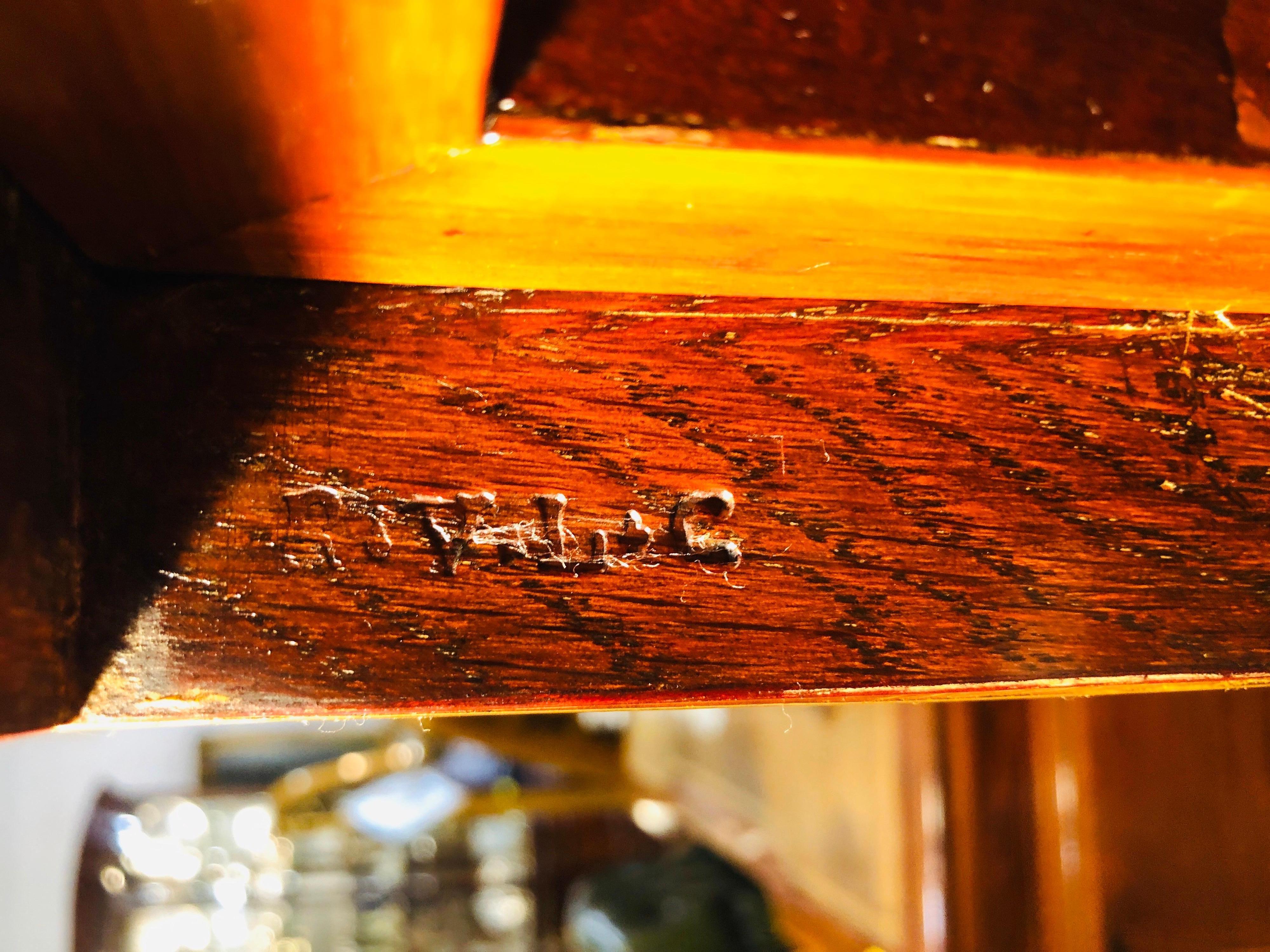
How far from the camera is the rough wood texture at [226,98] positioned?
0.69 feet

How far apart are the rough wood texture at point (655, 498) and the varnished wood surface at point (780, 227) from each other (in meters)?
0.02

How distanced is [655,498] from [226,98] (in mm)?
196

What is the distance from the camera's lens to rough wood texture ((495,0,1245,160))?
218 mm

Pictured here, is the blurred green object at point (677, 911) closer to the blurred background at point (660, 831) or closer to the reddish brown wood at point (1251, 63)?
the blurred background at point (660, 831)

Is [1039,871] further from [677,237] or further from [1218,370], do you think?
[677,237]

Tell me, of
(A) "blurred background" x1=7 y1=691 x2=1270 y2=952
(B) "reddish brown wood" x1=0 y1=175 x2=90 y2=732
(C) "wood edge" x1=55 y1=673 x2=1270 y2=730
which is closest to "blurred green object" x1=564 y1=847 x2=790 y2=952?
(A) "blurred background" x1=7 y1=691 x2=1270 y2=952

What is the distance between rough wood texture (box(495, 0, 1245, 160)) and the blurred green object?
1.45 metres

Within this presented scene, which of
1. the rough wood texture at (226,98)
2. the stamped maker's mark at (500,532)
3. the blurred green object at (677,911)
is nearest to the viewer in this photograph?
the rough wood texture at (226,98)

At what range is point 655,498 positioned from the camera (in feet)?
1.09

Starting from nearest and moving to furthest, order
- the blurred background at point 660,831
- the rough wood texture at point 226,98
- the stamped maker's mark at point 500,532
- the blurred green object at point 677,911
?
the rough wood texture at point 226,98 → the stamped maker's mark at point 500,532 → the blurred background at point 660,831 → the blurred green object at point 677,911

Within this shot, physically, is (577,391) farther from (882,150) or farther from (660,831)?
(660,831)

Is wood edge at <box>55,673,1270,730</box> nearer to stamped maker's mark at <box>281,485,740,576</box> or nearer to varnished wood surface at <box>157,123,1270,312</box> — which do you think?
stamped maker's mark at <box>281,485,740,576</box>

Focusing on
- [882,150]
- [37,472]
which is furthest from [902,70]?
[37,472]

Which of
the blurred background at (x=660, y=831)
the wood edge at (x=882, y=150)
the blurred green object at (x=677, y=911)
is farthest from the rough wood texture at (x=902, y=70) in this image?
the blurred green object at (x=677, y=911)
